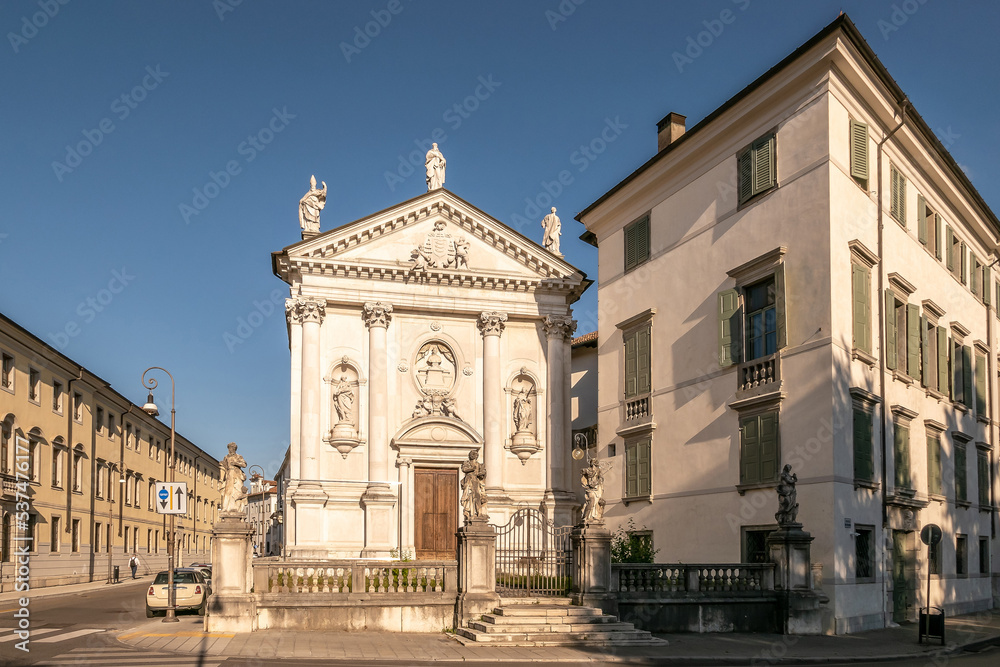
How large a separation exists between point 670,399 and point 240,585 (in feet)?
42.0

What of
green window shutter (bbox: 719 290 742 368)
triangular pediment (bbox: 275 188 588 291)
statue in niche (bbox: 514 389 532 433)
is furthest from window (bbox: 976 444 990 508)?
statue in niche (bbox: 514 389 532 433)

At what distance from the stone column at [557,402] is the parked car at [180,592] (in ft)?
44.0

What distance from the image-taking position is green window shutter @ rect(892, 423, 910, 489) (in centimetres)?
2266

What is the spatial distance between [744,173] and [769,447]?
7.21 m

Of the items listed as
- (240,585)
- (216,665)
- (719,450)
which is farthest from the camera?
(719,450)

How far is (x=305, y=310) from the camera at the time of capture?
3241 cm

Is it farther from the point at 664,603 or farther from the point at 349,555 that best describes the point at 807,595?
the point at 349,555

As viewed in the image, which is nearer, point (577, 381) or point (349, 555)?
point (349, 555)

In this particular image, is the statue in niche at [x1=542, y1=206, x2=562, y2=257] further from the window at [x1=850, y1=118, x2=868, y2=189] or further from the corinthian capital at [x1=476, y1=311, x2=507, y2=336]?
the window at [x1=850, y1=118, x2=868, y2=189]

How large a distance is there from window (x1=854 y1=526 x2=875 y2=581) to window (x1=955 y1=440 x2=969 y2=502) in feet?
20.3

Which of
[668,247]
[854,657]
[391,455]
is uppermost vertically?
[668,247]

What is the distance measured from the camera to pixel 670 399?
85.0 ft

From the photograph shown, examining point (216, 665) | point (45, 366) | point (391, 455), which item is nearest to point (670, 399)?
point (391, 455)

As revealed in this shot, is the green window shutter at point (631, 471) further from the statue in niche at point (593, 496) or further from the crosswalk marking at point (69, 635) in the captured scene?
the crosswalk marking at point (69, 635)
